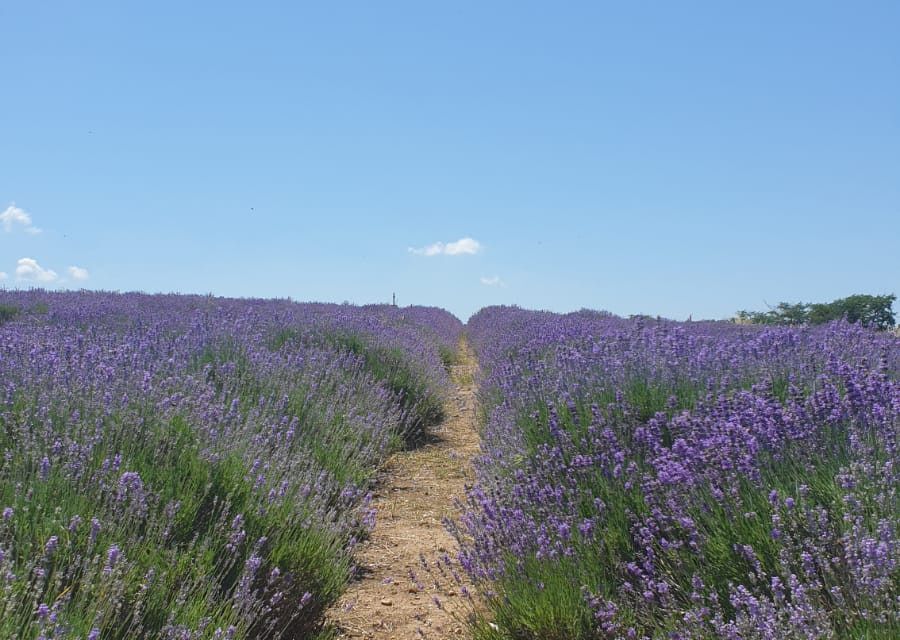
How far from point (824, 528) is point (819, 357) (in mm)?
2268

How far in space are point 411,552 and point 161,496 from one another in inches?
68.1

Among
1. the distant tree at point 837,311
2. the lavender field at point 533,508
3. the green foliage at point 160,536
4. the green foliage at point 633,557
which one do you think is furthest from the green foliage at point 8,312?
the distant tree at point 837,311

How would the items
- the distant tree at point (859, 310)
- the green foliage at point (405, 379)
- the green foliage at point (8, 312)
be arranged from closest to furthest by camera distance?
the green foliage at point (405, 379) → the green foliage at point (8, 312) → the distant tree at point (859, 310)

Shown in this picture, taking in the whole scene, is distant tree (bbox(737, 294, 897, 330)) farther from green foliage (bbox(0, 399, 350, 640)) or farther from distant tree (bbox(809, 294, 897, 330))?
green foliage (bbox(0, 399, 350, 640))

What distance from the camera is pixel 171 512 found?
7.60 ft

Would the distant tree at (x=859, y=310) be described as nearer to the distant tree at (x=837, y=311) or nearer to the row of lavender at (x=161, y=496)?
the distant tree at (x=837, y=311)

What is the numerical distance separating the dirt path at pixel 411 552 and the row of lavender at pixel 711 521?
298 millimetres

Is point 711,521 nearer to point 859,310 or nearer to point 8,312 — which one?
point 8,312

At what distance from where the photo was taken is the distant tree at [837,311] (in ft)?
34.8

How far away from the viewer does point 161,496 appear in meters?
2.53

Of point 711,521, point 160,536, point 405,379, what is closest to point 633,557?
point 711,521

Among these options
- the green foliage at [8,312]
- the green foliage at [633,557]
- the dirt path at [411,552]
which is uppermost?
the green foliage at [8,312]

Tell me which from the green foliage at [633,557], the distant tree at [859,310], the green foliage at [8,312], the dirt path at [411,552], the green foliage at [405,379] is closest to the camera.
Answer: the green foliage at [633,557]

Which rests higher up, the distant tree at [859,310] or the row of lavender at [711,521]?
the distant tree at [859,310]
